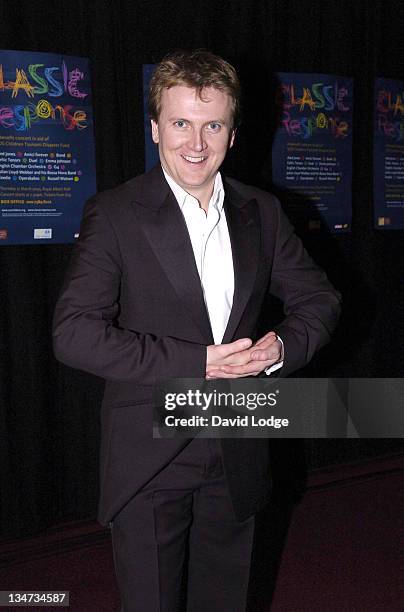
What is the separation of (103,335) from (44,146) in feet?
5.12

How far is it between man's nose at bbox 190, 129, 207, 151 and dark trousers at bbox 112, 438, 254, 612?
67 centimetres

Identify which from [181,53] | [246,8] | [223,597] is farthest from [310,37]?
[223,597]

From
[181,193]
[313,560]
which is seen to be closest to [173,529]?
[181,193]

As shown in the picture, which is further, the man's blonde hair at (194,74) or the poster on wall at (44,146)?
the poster on wall at (44,146)

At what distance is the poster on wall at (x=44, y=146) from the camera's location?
2.53 m

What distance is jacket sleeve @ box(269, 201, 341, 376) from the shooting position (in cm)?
153

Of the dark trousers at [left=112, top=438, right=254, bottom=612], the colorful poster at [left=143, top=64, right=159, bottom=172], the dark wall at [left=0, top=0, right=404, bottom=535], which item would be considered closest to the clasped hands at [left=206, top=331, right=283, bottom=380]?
the dark trousers at [left=112, top=438, right=254, bottom=612]

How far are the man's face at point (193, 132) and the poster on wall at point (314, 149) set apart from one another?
187cm

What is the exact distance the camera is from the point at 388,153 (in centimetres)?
366

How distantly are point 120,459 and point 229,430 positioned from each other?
0.26 m

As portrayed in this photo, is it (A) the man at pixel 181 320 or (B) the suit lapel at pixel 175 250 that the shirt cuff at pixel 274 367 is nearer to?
(A) the man at pixel 181 320
